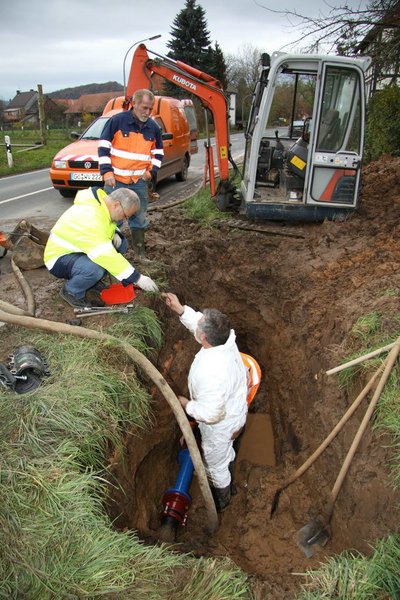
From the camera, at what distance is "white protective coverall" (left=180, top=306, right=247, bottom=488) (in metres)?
3.28

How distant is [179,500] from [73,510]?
1.56m

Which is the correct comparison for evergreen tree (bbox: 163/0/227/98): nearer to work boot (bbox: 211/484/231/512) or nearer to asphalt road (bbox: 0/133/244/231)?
asphalt road (bbox: 0/133/244/231)

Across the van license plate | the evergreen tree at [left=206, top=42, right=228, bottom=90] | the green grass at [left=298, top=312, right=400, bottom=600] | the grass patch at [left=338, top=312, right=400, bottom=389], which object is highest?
the evergreen tree at [left=206, top=42, right=228, bottom=90]

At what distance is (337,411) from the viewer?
3666 millimetres

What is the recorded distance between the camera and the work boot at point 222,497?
3.98 metres

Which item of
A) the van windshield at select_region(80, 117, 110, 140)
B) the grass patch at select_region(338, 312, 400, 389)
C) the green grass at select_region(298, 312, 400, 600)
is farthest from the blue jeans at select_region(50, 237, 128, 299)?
the van windshield at select_region(80, 117, 110, 140)

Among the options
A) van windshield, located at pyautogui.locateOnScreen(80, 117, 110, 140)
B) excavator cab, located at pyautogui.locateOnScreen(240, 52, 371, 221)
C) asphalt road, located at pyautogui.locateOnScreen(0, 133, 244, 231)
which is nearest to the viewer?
excavator cab, located at pyautogui.locateOnScreen(240, 52, 371, 221)

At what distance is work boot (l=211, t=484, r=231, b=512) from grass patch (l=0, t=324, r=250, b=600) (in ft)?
4.10

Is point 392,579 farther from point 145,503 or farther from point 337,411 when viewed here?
point 145,503

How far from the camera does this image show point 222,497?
4.01 meters

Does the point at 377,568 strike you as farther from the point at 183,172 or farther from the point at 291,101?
the point at 183,172

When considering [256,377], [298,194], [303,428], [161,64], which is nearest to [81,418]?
[256,377]

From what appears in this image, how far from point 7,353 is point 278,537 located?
2825mm

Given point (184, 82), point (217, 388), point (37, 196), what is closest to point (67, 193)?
point (37, 196)
